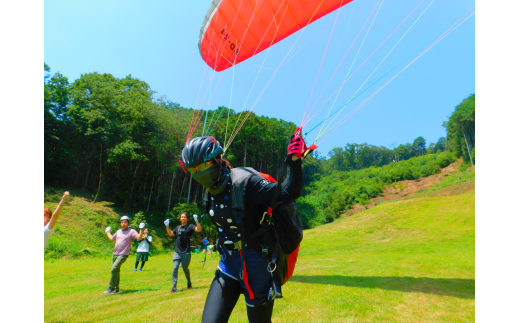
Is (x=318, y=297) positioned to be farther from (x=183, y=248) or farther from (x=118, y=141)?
(x=118, y=141)

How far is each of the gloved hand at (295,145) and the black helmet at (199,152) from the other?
0.74 meters

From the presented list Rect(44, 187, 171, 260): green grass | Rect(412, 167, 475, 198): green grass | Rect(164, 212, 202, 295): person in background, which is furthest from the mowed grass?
Rect(412, 167, 475, 198): green grass

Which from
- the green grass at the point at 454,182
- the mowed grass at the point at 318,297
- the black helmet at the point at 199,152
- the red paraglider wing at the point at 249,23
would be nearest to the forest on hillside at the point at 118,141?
the red paraglider wing at the point at 249,23

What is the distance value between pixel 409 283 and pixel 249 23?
7.90m

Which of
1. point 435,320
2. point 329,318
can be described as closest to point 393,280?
point 435,320

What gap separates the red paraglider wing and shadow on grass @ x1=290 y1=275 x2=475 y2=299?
662 cm

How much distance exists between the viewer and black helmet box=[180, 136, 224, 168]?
7.33 feet

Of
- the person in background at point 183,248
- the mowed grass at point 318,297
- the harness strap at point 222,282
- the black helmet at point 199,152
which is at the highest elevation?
the black helmet at point 199,152

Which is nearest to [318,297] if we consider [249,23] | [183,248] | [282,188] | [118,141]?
[183,248]

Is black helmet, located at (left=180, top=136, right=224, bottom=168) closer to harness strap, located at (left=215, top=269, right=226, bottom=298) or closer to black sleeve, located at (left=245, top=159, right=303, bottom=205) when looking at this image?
black sleeve, located at (left=245, top=159, right=303, bottom=205)

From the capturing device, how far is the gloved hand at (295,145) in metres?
1.80

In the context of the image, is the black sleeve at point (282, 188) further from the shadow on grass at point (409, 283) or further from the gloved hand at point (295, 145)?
the shadow on grass at point (409, 283)

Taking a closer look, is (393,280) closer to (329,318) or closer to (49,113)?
(329,318)

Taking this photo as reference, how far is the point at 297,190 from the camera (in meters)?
1.89
